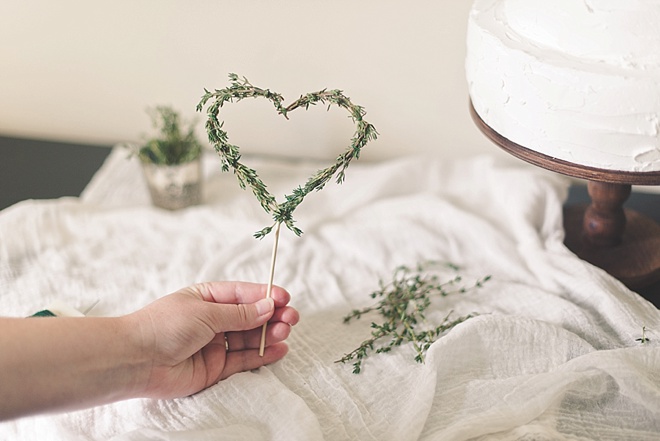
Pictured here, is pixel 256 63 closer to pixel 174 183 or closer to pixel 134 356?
pixel 174 183

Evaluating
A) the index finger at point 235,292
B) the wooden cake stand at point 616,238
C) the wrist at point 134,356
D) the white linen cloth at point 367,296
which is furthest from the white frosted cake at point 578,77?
the wrist at point 134,356

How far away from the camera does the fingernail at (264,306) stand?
83cm

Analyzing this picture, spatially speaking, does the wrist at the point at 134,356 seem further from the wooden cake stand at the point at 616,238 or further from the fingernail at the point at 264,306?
the wooden cake stand at the point at 616,238

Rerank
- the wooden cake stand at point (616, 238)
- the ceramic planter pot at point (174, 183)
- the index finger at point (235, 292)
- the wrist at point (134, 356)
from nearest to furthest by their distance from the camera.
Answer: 1. the wrist at point (134, 356)
2. the index finger at point (235, 292)
3. the wooden cake stand at point (616, 238)
4. the ceramic planter pot at point (174, 183)

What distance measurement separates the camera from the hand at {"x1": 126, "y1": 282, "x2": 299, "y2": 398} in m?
0.77

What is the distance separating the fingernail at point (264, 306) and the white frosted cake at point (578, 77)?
1.09 ft

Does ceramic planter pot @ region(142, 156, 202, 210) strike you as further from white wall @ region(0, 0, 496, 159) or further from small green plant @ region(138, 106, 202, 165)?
white wall @ region(0, 0, 496, 159)

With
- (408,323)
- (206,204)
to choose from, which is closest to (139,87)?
(206,204)

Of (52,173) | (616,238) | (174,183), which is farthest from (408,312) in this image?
(52,173)

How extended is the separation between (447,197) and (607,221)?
24 centimetres

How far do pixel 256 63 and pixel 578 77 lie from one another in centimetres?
59

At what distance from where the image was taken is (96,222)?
3.70ft

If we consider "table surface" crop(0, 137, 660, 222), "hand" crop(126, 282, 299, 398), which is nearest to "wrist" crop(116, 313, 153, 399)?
"hand" crop(126, 282, 299, 398)

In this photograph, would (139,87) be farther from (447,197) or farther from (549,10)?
(549,10)
